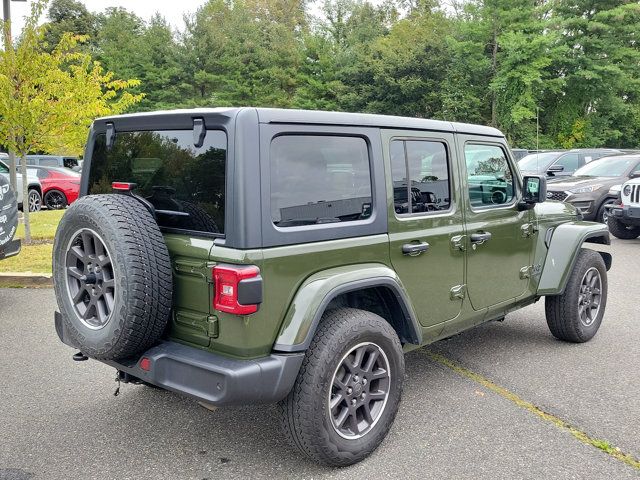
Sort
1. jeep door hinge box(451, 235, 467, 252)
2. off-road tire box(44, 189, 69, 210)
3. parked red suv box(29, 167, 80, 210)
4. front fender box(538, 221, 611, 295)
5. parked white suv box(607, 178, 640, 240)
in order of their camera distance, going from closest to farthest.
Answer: jeep door hinge box(451, 235, 467, 252), front fender box(538, 221, 611, 295), parked white suv box(607, 178, 640, 240), parked red suv box(29, 167, 80, 210), off-road tire box(44, 189, 69, 210)

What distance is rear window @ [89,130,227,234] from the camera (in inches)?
113

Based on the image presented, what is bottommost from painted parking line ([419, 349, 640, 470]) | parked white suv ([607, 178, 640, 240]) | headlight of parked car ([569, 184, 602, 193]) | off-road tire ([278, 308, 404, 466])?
painted parking line ([419, 349, 640, 470])

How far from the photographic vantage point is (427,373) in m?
4.41

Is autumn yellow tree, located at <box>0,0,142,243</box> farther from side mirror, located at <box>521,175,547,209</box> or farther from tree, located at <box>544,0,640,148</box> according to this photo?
tree, located at <box>544,0,640,148</box>

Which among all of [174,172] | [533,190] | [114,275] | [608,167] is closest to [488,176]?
[533,190]

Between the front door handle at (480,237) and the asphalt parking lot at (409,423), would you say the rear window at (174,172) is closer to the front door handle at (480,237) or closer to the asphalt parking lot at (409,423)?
the asphalt parking lot at (409,423)

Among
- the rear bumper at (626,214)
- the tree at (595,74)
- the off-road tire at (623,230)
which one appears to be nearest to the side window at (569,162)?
the off-road tire at (623,230)

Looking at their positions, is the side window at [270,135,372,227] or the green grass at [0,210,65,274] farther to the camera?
the green grass at [0,210,65,274]

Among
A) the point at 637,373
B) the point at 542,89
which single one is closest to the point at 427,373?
the point at 637,373

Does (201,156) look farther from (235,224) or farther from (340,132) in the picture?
(340,132)

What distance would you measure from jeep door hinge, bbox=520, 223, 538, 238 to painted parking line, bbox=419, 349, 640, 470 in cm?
112

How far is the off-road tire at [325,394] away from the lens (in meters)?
2.88

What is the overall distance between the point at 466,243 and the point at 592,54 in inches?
1329

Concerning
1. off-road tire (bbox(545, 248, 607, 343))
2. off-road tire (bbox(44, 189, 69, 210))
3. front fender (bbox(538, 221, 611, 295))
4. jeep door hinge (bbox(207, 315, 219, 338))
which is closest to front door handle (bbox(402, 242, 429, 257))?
jeep door hinge (bbox(207, 315, 219, 338))
